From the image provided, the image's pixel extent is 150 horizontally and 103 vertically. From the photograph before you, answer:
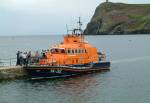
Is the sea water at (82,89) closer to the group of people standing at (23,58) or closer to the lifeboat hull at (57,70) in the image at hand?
the lifeboat hull at (57,70)

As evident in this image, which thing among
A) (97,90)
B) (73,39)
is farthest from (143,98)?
(73,39)

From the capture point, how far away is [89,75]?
48.5 meters

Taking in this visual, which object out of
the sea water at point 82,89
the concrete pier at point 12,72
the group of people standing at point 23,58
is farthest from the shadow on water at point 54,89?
the group of people standing at point 23,58

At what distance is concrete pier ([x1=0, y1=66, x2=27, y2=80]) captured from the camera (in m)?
43.7

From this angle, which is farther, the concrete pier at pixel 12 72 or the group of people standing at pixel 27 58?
the group of people standing at pixel 27 58

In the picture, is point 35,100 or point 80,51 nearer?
point 35,100

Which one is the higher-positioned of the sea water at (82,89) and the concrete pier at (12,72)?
the concrete pier at (12,72)

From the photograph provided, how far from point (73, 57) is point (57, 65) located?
100 inches

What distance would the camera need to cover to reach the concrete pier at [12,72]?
1719 inches

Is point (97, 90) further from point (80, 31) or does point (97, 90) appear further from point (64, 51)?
point (80, 31)

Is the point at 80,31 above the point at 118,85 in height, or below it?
above

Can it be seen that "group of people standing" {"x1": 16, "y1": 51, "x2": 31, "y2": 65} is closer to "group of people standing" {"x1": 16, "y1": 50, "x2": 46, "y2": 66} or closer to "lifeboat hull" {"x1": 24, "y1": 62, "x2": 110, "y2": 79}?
"group of people standing" {"x1": 16, "y1": 50, "x2": 46, "y2": 66}

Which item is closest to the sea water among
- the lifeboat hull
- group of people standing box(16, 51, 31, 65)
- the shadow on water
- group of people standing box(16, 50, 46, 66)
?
the shadow on water

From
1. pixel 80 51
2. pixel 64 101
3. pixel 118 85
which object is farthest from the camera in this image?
pixel 80 51
